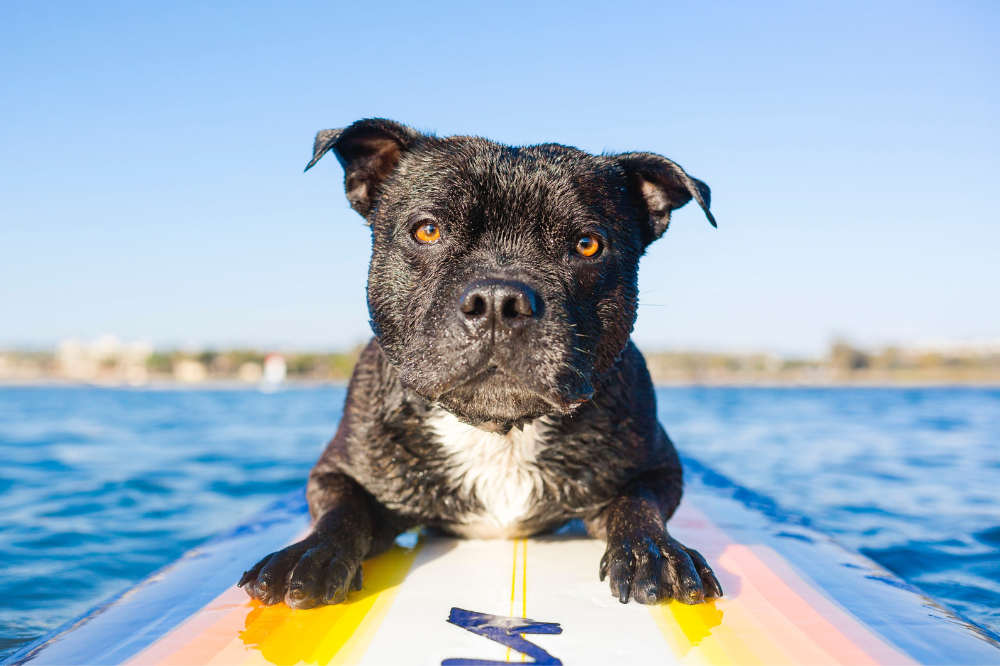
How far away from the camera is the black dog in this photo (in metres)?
2.44

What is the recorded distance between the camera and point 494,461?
3.12 metres

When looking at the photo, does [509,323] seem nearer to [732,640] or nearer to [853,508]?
[732,640]

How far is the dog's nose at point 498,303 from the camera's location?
91.6 inches

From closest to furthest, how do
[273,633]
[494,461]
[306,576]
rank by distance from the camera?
1. [273,633]
2. [306,576]
3. [494,461]

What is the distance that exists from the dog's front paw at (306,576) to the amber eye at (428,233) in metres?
1.33

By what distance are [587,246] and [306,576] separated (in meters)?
1.75

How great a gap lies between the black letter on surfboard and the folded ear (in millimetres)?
1970

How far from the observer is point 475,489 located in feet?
10.3

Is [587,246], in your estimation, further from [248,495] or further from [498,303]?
[248,495]

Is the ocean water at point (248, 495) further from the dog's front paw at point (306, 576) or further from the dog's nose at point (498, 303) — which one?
the dog's nose at point (498, 303)

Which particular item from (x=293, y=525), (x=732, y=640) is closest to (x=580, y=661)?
(x=732, y=640)

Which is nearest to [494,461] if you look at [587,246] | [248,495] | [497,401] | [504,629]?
[497,401]

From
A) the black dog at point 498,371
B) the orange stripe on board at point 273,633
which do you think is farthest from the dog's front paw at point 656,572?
the orange stripe on board at point 273,633

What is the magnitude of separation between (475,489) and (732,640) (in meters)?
1.36
